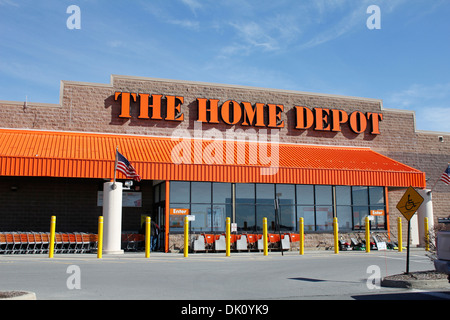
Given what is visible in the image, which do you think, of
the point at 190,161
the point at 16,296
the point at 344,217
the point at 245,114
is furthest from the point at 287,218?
the point at 16,296

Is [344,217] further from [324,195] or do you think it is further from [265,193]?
[265,193]

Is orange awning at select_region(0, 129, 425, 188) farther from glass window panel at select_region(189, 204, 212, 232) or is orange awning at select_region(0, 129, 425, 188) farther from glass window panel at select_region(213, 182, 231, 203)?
glass window panel at select_region(189, 204, 212, 232)

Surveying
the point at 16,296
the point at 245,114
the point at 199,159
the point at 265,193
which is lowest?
the point at 16,296

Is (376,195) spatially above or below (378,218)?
above

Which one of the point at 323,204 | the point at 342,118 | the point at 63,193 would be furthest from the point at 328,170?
the point at 63,193

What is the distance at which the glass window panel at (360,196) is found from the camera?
1056 inches

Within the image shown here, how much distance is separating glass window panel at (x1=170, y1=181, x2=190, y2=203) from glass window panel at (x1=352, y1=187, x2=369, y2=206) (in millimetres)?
9584

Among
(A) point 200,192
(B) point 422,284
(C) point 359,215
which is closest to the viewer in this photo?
(B) point 422,284

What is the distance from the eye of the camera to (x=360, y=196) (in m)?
27.1

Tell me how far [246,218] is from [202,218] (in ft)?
8.11

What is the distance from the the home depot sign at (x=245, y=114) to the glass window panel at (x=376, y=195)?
15.8 ft
